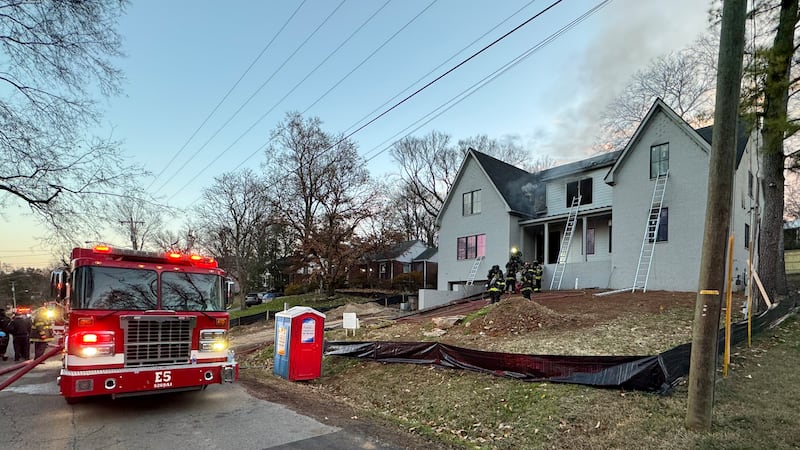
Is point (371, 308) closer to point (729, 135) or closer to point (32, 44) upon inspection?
point (32, 44)

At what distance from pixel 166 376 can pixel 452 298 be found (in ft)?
59.7

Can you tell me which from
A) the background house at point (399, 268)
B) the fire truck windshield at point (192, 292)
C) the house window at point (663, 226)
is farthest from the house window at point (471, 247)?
the fire truck windshield at point (192, 292)

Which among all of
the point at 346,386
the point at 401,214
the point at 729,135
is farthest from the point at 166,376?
the point at 401,214

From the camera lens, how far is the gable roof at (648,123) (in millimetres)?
17438

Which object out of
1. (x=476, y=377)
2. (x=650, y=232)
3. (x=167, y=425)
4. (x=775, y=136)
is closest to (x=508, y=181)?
(x=650, y=232)

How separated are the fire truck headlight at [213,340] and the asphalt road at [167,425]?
93cm

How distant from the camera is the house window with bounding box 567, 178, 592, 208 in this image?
22797 millimetres

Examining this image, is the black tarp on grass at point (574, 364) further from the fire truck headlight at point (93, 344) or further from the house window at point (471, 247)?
the house window at point (471, 247)

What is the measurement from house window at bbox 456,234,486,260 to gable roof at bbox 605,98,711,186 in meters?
7.48

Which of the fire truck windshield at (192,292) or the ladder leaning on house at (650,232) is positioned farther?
the ladder leaning on house at (650,232)

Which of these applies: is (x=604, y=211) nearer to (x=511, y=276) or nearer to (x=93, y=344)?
(x=511, y=276)

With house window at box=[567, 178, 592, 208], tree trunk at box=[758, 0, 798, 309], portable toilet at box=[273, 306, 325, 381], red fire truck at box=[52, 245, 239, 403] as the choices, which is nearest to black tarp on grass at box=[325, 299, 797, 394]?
portable toilet at box=[273, 306, 325, 381]

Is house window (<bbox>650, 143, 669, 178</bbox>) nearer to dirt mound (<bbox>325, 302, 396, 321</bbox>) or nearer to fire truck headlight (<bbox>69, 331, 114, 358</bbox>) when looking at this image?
dirt mound (<bbox>325, 302, 396, 321</bbox>)

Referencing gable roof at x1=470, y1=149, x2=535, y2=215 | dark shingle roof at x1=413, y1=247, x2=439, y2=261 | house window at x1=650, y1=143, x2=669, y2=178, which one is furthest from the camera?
dark shingle roof at x1=413, y1=247, x2=439, y2=261
